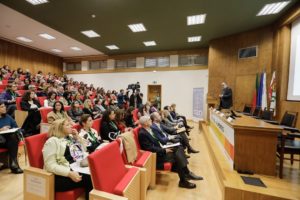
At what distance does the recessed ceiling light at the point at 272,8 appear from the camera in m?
4.48

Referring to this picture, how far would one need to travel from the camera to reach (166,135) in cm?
363

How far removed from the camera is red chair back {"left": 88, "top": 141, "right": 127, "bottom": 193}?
1.32 metres

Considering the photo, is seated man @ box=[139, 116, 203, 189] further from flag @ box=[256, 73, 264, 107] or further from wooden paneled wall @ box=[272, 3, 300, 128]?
flag @ box=[256, 73, 264, 107]

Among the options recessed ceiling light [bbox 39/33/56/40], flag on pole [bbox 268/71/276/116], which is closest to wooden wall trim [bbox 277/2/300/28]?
flag on pole [bbox 268/71/276/116]

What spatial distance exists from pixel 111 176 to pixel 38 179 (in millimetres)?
669

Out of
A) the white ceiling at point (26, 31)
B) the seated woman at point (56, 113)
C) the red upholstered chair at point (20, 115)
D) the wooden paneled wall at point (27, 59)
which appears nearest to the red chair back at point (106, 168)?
the seated woman at point (56, 113)

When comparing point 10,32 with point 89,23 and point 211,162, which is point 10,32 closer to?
point 89,23

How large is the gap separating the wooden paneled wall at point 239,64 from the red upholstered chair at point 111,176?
6027 millimetres

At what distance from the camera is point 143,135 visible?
8.04 feet

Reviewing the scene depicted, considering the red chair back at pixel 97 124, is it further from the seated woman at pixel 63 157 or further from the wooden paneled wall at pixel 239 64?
the wooden paneled wall at pixel 239 64

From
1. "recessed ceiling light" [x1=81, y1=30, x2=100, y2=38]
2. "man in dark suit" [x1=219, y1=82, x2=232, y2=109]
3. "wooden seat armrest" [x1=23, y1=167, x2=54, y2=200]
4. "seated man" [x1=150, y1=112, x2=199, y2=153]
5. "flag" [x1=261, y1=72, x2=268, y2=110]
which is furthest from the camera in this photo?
"recessed ceiling light" [x1=81, y1=30, x2=100, y2=38]

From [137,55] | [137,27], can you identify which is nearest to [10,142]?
[137,27]

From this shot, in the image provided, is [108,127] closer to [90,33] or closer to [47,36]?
[90,33]

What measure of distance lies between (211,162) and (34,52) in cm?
1097
